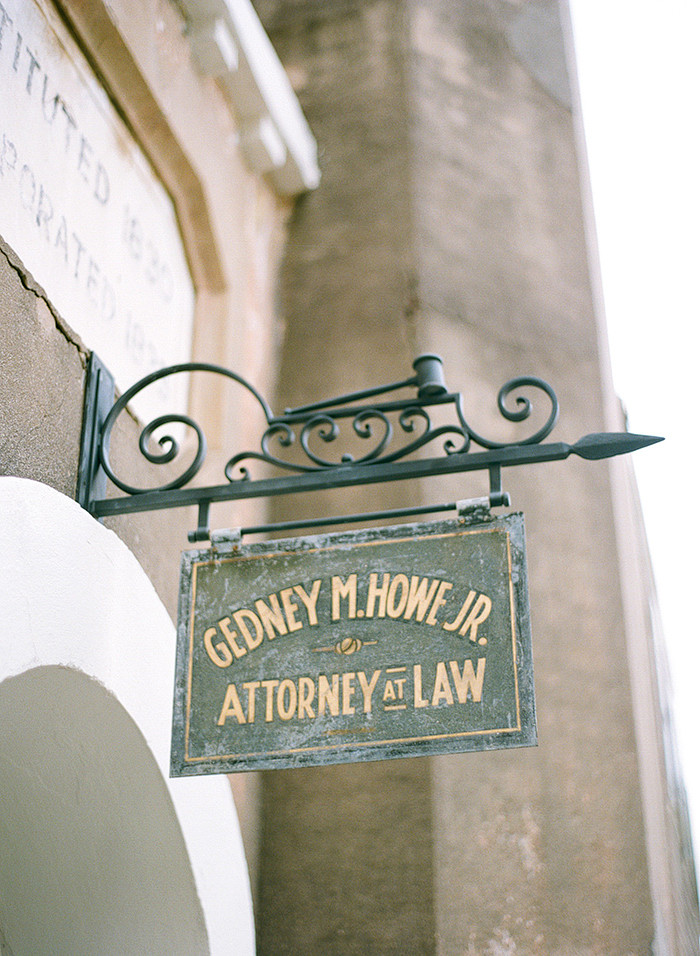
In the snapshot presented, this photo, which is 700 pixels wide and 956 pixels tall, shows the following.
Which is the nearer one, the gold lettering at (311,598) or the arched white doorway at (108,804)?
the gold lettering at (311,598)

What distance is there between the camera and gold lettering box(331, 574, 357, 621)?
2.51 m

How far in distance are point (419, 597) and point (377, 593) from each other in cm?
10

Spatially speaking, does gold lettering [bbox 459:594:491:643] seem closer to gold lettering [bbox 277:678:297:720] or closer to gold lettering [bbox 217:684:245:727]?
gold lettering [bbox 277:678:297:720]

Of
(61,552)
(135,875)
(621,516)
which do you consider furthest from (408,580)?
(621,516)

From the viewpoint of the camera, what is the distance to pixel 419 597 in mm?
2480

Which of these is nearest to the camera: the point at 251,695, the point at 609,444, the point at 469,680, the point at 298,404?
the point at 469,680

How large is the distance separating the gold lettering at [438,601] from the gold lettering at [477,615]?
68mm

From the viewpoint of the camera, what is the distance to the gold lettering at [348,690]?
7.87 feet

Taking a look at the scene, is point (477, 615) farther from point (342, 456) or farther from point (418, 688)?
point (342, 456)

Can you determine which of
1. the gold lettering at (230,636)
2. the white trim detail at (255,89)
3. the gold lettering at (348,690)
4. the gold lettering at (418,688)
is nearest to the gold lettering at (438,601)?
the gold lettering at (418,688)

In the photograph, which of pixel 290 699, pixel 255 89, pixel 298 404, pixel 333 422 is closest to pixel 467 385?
pixel 298 404

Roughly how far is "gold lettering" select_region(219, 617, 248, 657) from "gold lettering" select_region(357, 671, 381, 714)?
0.29 metres

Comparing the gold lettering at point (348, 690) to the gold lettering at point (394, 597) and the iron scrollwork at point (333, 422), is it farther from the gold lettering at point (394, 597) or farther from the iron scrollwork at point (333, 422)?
the iron scrollwork at point (333, 422)

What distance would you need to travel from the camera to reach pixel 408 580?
98.9 inches
